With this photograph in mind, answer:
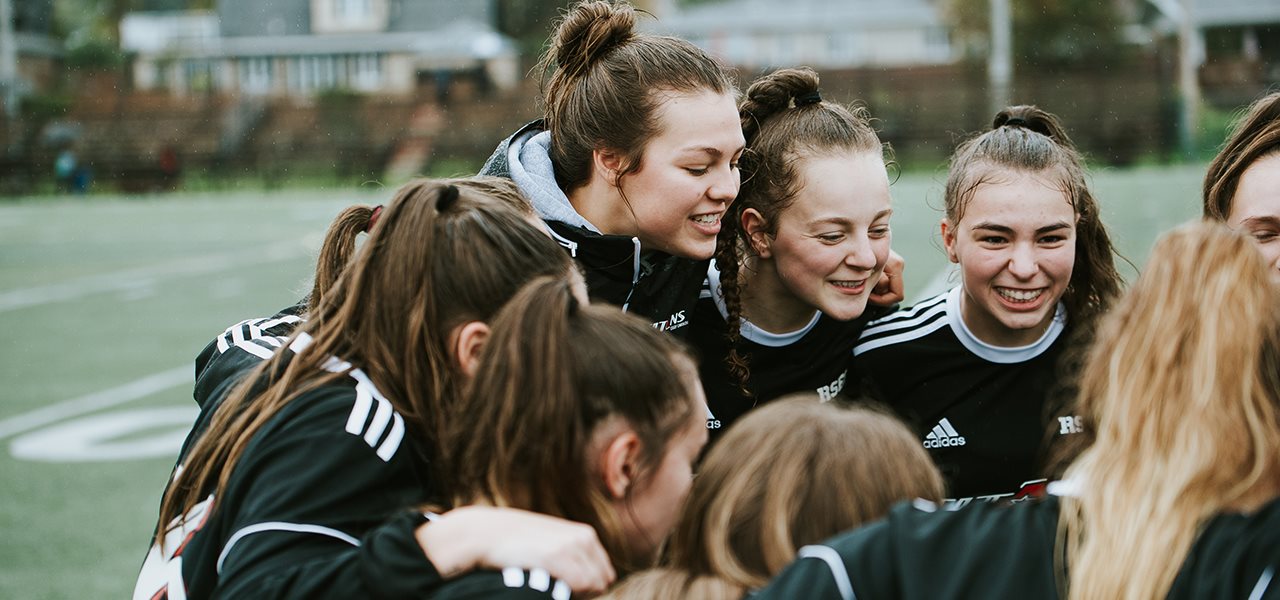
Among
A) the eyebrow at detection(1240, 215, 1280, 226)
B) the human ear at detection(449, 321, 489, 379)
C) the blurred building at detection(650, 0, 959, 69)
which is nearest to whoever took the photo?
the human ear at detection(449, 321, 489, 379)

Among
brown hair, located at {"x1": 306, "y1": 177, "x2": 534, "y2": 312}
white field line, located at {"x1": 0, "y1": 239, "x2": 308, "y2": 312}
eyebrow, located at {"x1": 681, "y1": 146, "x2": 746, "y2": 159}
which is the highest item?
eyebrow, located at {"x1": 681, "y1": 146, "x2": 746, "y2": 159}

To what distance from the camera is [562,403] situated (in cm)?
198

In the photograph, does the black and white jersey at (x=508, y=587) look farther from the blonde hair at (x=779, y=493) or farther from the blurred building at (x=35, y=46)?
the blurred building at (x=35, y=46)

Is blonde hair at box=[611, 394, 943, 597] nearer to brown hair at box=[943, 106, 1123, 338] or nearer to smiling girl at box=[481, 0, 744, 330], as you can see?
smiling girl at box=[481, 0, 744, 330]

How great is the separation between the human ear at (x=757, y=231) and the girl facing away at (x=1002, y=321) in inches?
15.4

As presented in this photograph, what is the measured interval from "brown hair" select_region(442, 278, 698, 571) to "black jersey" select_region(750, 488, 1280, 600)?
45 centimetres

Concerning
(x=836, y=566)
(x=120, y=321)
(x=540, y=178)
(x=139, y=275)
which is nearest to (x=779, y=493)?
→ (x=836, y=566)

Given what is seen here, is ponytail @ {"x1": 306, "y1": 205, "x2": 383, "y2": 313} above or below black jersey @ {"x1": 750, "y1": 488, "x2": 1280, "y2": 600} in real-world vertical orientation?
above

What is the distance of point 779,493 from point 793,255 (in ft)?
5.93

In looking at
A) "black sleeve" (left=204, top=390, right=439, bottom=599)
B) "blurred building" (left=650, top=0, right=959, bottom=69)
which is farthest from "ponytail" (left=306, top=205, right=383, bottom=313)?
"blurred building" (left=650, top=0, right=959, bottom=69)

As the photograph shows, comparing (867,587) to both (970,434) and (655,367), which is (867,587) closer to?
(655,367)

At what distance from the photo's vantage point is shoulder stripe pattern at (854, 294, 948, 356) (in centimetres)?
357

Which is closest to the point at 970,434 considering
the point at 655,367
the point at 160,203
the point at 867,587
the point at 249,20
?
the point at 655,367

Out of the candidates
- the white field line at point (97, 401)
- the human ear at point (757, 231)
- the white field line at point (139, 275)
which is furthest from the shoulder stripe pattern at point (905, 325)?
the white field line at point (139, 275)
